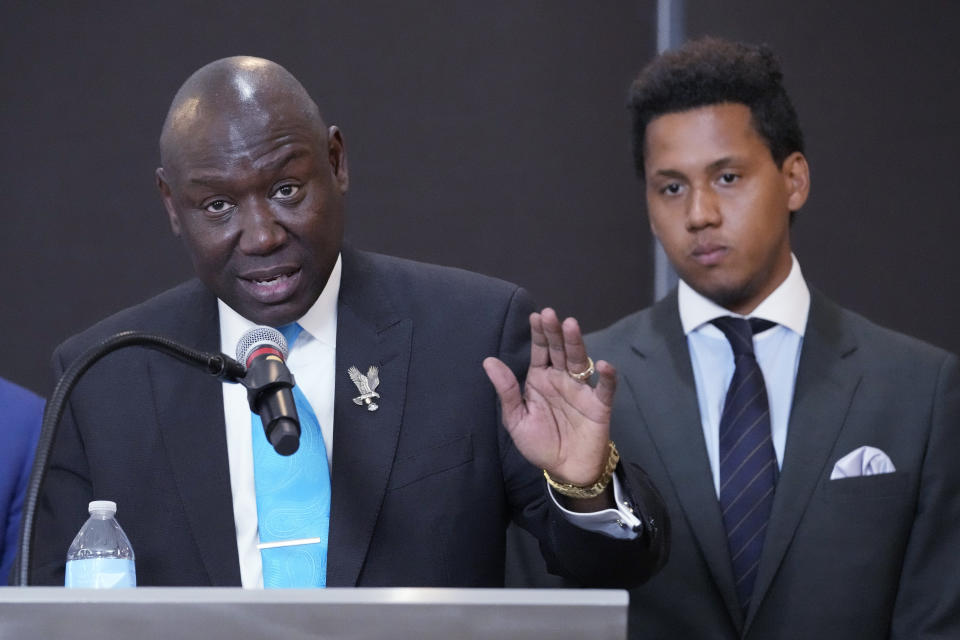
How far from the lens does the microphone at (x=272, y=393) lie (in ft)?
4.73

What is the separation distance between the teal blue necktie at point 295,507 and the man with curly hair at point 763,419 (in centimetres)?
74

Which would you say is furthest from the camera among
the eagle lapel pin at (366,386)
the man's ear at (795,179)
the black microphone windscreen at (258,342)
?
the man's ear at (795,179)

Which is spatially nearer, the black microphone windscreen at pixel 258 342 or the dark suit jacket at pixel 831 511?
the black microphone windscreen at pixel 258 342

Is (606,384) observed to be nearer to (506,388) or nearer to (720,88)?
(506,388)

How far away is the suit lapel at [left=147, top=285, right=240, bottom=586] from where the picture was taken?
2061 millimetres

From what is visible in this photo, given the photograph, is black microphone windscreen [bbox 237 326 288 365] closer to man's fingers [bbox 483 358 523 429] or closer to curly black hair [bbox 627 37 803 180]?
man's fingers [bbox 483 358 523 429]

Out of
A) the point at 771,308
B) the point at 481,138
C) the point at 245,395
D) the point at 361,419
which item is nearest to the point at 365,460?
the point at 361,419

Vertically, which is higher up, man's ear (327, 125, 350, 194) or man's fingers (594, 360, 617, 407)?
man's ear (327, 125, 350, 194)

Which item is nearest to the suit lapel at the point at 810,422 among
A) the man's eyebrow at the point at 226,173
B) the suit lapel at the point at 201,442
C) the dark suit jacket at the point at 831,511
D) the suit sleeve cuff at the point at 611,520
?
the dark suit jacket at the point at 831,511

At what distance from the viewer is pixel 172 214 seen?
7.14ft

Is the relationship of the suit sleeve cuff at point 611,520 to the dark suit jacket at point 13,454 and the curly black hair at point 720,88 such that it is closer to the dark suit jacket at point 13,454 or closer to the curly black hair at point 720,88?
the curly black hair at point 720,88

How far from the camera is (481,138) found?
143 inches

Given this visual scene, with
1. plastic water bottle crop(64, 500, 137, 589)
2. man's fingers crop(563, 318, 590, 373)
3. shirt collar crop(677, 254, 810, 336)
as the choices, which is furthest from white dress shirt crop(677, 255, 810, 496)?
plastic water bottle crop(64, 500, 137, 589)

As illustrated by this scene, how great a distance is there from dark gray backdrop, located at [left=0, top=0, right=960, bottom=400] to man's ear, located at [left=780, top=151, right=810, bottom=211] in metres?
0.73
